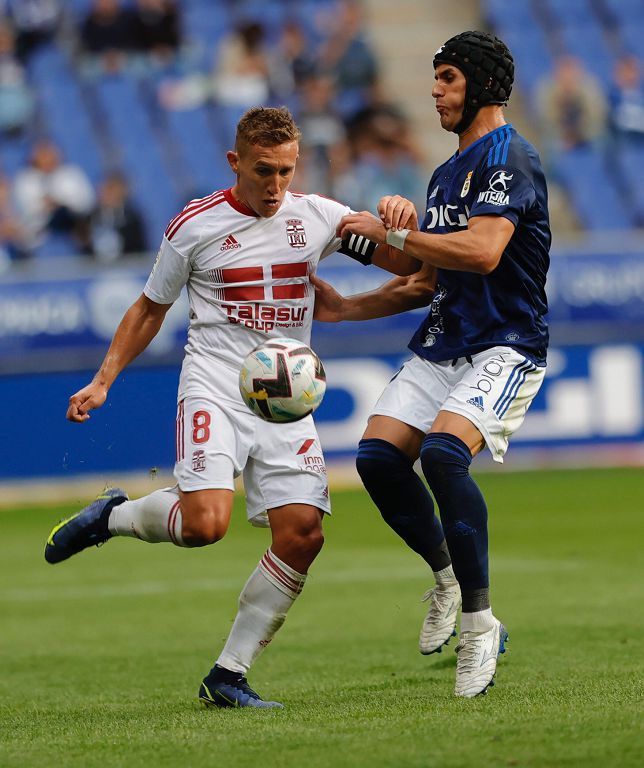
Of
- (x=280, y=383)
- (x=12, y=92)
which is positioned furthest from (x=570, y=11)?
(x=280, y=383)

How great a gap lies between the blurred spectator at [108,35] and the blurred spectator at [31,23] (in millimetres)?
471

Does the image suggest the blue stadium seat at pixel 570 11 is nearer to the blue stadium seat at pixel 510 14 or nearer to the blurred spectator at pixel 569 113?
the blue stadium seat at pixel 510 14

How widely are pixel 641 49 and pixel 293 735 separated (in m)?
18.7

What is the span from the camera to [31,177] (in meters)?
17.3

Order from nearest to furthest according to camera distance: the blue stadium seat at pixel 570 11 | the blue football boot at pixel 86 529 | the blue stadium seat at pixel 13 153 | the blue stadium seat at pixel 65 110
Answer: the blue football boot at pixel 86 529
the blue stadium seat at pixel 13 153
the blue stadium seat at pixel 65 110
the blue stadium seat at pixel 570 11

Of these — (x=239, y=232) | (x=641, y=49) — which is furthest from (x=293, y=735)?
(x=641, y=49)

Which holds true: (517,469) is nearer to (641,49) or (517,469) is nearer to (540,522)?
(540,522)

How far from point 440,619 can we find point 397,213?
1695 mm

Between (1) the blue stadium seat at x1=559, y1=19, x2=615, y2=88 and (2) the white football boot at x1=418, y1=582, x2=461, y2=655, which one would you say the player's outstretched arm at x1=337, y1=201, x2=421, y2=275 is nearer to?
(2) the white football boot at x1=418, y1=582, x2=461, y2=655

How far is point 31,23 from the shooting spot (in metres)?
19.2

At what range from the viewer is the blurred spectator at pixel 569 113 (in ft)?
65.7

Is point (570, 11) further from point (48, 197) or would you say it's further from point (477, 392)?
point (477, 392)

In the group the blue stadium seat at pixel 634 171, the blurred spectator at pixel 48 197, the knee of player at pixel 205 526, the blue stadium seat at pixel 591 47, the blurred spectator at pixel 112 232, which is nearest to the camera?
the knee of player at pixel 205 526

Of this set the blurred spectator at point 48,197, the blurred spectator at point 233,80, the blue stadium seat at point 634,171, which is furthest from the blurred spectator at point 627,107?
the blurred spectator at point 48,197
